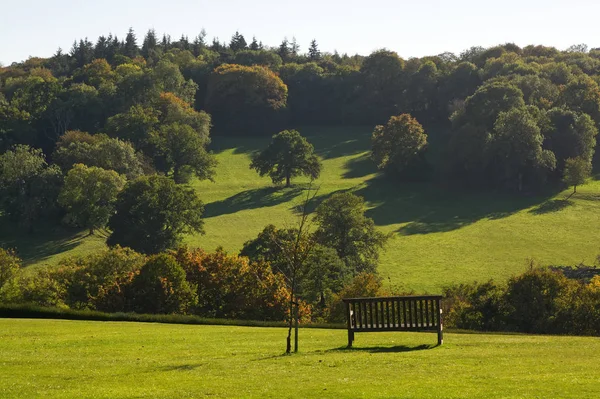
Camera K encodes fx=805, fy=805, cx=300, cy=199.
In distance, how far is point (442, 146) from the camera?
139625mm

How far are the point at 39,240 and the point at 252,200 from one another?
1197 inches

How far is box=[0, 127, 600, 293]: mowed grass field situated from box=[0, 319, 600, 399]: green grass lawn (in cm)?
5139

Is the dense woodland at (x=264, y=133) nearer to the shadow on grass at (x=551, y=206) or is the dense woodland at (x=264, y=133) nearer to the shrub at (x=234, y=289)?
the shrub at (x=234, y=289)

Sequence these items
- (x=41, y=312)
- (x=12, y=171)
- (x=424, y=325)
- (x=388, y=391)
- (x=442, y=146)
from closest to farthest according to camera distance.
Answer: (x=388, y=391) → (x=424, y=325) → (x=41, y=312) → (x=12, y=171) → (x=442, y=146)

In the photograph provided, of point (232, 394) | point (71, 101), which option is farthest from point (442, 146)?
point (232, 394)

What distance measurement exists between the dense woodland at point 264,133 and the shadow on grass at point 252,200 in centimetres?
395

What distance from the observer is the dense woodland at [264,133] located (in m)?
69.8

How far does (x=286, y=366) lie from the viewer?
70.6 ft

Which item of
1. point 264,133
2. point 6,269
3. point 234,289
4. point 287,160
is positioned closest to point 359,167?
point 287,160

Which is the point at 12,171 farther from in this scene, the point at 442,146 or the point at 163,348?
the point at 163,348

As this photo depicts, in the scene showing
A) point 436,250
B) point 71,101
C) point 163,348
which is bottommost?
point 436,250

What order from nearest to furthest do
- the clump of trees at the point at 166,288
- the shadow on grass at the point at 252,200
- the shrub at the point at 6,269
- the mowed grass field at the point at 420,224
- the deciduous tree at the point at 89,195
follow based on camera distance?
1. the clump of trees at the point at 166,288
2. the shrub at the point at 6,269
3. the mowed grass field at the point at 420,224
4. the deciduous tree at the point at 89,195
5. the shadow on grass at the point at 252,200

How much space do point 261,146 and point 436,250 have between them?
6138cm

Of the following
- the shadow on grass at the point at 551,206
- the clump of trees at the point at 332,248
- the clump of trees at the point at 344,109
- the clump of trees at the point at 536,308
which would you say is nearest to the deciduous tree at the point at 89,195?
the clump of trees at the point at 344,109
